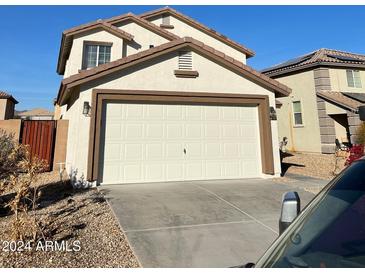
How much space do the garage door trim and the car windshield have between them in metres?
6.83

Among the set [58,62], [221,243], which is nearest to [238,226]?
[221,243]

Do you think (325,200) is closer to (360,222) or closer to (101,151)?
(360,222)

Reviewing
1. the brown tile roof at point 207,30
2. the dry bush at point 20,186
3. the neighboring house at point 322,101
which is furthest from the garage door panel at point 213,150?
the brown tile roof at point 207,30

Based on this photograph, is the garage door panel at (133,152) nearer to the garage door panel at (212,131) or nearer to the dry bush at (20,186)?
the garage door panel at (212,131)

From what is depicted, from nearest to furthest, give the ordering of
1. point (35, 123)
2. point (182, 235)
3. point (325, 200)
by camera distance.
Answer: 1. point (325, 200)
2. point (182, 235)
3. point (35, 123)

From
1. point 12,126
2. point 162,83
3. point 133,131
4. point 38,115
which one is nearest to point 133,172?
point 133,131

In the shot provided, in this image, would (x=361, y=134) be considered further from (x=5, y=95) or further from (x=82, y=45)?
(x=5, y=95)

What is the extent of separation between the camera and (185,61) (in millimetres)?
9188

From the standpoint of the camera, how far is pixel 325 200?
6.32 ft

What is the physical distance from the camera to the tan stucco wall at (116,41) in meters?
13.3

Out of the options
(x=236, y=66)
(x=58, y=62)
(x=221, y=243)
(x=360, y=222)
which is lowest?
(x=221, y=243)

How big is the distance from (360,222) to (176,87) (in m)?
7.71

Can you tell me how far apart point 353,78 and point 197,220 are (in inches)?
754
